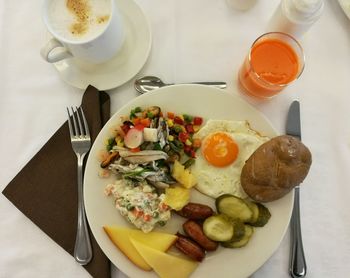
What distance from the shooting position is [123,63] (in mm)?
1366

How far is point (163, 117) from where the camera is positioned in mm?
1306

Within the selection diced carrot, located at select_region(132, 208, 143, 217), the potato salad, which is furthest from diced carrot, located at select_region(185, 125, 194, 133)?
diced carrot, located at select_region(132, 208, 143, 217)

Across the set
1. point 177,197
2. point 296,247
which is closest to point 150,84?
point 177,197

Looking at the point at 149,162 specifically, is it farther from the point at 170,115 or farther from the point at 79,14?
the point at 79,14

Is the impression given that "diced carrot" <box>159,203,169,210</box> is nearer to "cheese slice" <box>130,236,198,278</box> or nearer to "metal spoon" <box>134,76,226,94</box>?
"cheese slice" <box>130,236,198,278</box>

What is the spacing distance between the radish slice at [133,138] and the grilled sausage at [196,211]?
0.29m

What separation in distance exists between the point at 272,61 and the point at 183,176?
1.89 feet

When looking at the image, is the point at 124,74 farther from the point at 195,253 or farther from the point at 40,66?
the point at 195,253

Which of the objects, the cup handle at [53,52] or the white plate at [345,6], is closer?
the cup handle at [53,52]

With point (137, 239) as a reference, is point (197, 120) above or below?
above

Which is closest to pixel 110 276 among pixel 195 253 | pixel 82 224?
pixel 82 224

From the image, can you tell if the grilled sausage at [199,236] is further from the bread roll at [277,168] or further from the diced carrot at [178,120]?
the diced carrot at [178,120]

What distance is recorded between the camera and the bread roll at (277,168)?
114 cm

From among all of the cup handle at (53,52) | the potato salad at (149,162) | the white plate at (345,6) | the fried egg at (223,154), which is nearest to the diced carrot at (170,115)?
the potato salad at (149,162)
